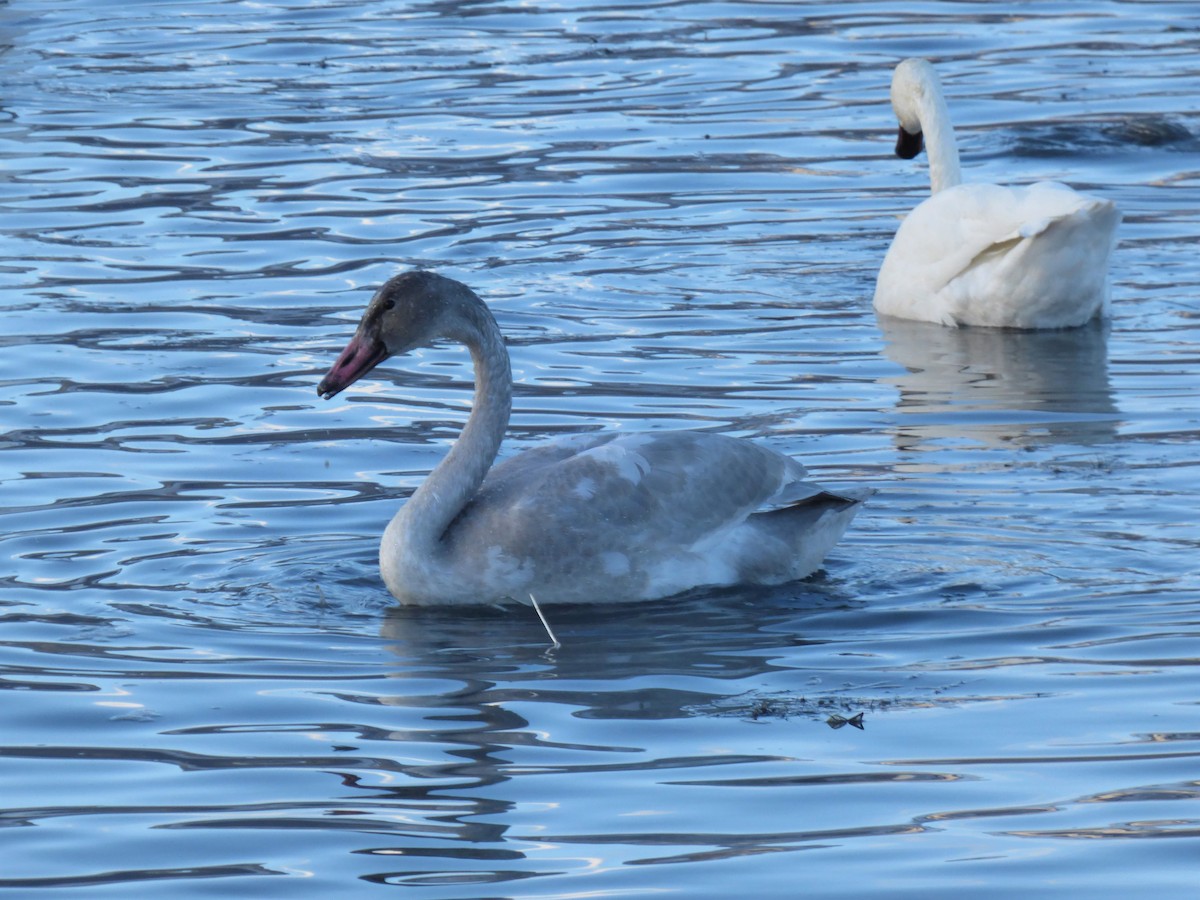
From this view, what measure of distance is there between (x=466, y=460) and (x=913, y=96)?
7.22m

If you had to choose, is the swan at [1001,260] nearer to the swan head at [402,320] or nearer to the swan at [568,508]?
the swan at [568,508]

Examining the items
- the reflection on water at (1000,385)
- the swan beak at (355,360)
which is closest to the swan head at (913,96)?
the reflection on water at (1000,385)

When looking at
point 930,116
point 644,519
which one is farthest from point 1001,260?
point 644,519

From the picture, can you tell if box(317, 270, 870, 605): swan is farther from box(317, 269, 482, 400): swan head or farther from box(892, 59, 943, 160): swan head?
box(892, 59, 943, 160): swan head

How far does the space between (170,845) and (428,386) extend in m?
5.84

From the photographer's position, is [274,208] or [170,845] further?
[274,208]

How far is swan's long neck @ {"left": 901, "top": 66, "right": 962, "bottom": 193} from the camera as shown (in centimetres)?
1417

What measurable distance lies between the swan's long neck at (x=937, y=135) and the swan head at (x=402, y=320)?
20.1 ft

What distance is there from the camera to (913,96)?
48.5 feet

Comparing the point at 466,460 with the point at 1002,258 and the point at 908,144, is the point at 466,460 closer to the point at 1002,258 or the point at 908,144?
the point at 1002,258

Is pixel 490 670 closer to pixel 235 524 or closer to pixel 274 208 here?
pixel 235 524

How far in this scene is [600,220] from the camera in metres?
15.1

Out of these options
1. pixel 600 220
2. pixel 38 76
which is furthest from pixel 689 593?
pixel 38 76

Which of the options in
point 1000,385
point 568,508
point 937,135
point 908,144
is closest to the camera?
point 568,508
